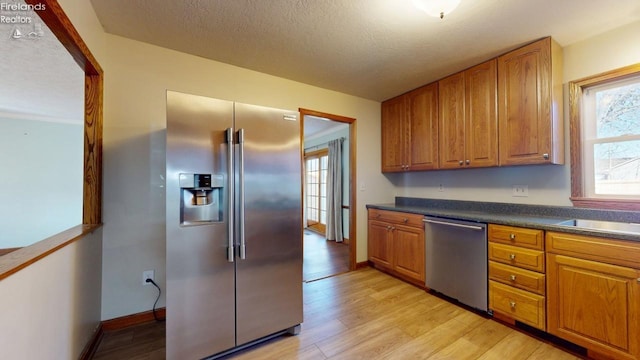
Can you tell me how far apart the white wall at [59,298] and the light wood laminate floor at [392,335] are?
0.39 m

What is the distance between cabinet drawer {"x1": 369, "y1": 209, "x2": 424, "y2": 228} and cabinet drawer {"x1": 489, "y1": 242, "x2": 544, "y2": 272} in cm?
71

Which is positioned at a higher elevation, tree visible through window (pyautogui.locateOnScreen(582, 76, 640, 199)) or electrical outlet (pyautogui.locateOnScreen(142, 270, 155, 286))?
tree visible through window (pyautogui.locateOnScreen(582, 76, 640, 199))

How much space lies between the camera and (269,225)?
70.0 inches

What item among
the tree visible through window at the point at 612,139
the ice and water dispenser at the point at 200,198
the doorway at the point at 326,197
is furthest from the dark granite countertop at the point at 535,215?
the ice and water dispenser at the point at 200,198

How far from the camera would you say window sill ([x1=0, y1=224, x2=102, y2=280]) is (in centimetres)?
91

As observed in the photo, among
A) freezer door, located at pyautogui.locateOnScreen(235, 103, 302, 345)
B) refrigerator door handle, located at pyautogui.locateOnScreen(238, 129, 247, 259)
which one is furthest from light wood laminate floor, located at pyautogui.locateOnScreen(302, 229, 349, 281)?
refrigerator door handle, located at pyautogui.locateOnScreen(238, 129, 247, 259)

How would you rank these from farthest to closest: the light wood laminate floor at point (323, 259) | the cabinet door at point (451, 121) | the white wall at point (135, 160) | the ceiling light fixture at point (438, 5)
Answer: the light wood laminate floor at point (323, 259) → the cabinet door at point (451, 121) → the white wall at point (135, 160) → the ceiling light fixture at point (438, 5)

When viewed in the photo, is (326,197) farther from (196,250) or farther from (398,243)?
(196,250)

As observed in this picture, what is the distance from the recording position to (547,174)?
7.42ft

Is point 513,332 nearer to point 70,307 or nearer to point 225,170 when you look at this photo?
point 225,170

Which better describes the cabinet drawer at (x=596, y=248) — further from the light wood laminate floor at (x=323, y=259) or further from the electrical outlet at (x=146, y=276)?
the electrical outlet at (x=146, y=276)

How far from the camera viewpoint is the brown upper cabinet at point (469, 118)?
237cm

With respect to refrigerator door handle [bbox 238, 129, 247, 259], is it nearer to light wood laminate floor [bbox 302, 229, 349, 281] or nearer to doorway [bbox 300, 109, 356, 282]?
light wood laminate floor [bbox 302, 229, 349, 281]

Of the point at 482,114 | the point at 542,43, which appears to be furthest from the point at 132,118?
the point at 542,43
